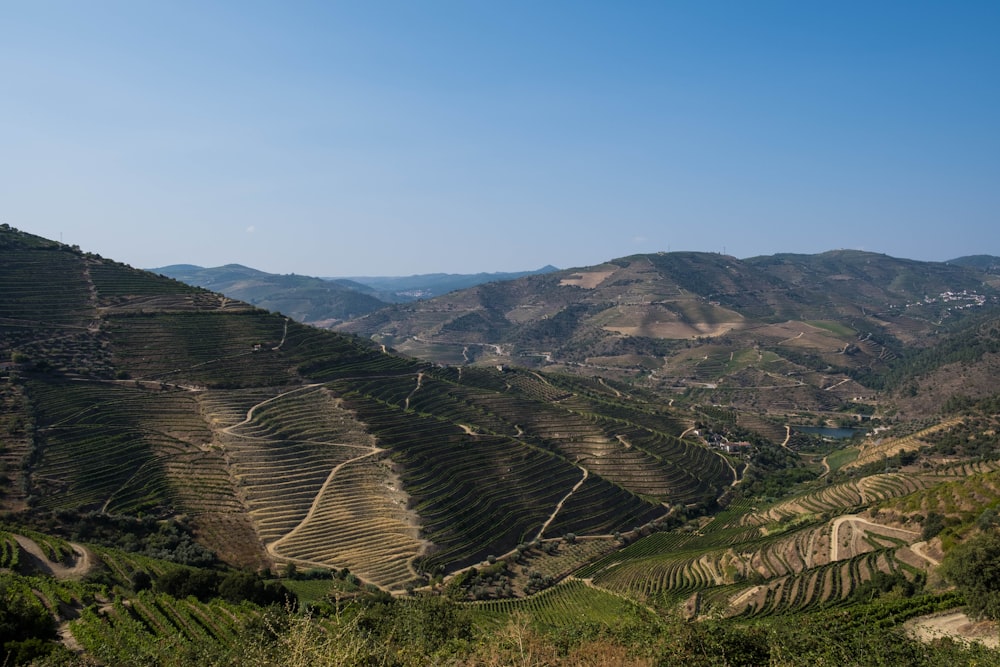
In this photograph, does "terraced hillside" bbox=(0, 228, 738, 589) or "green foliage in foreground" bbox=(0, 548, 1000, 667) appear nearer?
"green foliage in foreground" bbox=(0, 548, 1000, 667)

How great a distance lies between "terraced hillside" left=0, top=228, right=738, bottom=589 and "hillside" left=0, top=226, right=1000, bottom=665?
1.06ft

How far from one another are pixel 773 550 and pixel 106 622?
2001 inches

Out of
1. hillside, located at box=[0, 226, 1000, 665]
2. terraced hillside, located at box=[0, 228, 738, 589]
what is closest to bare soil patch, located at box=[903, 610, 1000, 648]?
hillside, located at box=[0, 226, 1000, 665]

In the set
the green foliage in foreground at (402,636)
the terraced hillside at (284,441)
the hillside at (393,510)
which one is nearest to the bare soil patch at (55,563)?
the hillside at (393,510)

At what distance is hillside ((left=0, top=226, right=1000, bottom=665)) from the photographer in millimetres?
27047

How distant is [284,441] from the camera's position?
64688 mm

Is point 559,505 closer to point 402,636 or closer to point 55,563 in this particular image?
point 402,636

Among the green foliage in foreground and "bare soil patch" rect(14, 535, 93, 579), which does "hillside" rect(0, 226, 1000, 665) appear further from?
"bare soil patch" rect(14, 535, 93, 579)

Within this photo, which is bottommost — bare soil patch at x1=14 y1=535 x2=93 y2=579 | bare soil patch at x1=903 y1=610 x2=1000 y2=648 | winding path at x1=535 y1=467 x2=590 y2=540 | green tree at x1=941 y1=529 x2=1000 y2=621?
winding path at x1=535 y1=467 x2=590 y2=540

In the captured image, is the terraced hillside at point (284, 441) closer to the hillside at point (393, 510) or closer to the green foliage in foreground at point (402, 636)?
the hillside at point (393, 510)

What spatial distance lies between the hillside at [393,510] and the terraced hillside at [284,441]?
0.32 m

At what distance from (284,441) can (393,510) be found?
15993mm

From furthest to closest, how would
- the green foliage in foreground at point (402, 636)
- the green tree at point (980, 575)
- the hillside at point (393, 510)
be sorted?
the green tree at point (980, 575) → the hillside at point (393, 510) → the green foliage in foreground at point (402, 636)

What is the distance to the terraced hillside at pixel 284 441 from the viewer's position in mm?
52969
